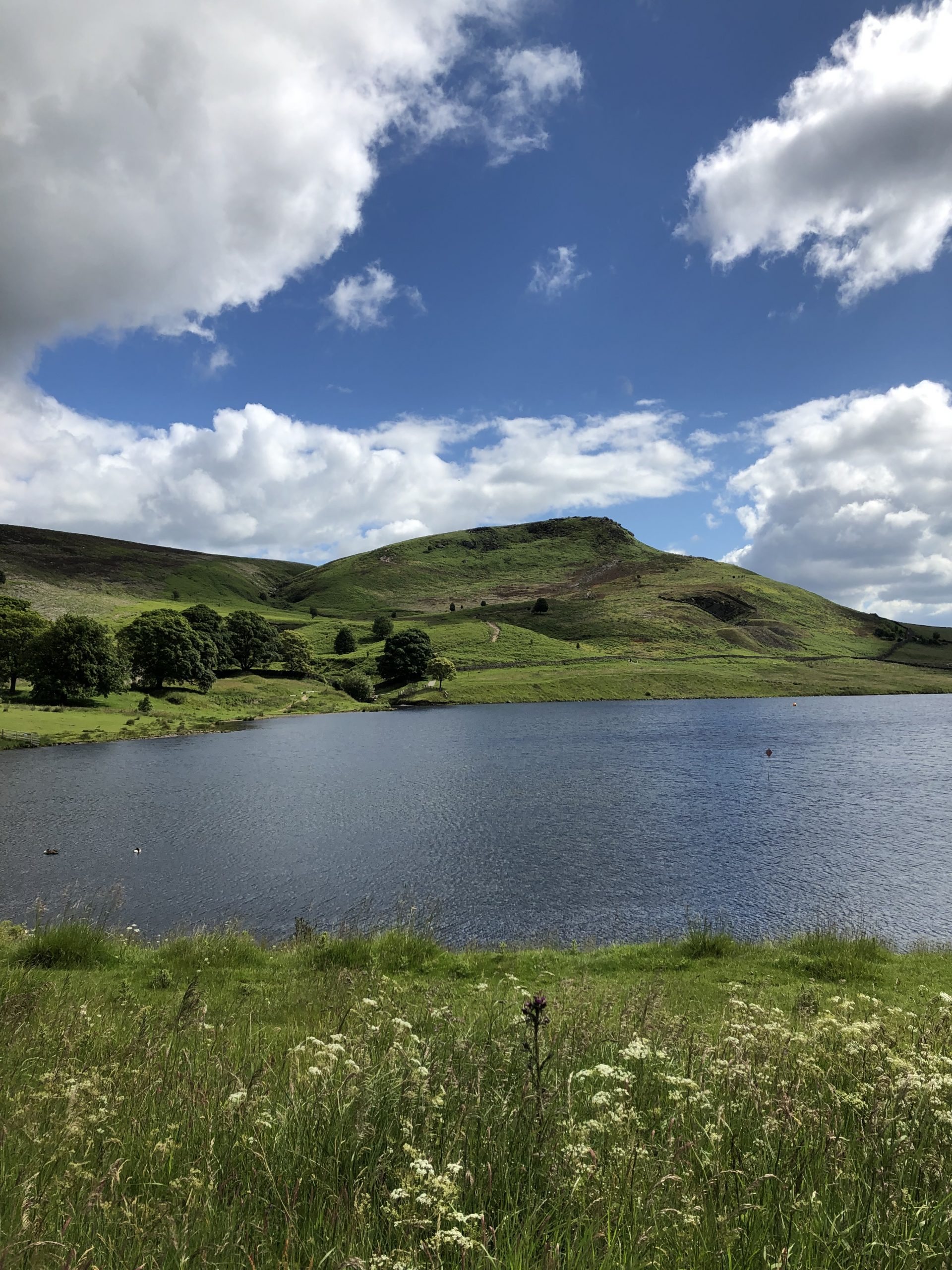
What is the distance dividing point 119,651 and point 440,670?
64.6 meters

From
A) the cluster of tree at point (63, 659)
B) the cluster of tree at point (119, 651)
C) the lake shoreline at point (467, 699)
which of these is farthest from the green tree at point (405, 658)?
the cluster of tree at point (63, 659)

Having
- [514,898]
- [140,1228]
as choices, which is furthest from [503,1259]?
[514,898]

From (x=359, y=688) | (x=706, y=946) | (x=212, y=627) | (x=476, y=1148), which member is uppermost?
(x=212, y=627)

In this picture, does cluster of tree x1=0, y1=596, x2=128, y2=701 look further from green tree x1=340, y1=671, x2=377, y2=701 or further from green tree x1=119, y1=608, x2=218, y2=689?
green tree x1=340, y1=671, x2=377, y2=701

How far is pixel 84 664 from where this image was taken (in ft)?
297

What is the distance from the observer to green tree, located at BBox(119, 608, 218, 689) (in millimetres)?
106750

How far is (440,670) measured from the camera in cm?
14550

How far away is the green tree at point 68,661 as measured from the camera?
8994 cm

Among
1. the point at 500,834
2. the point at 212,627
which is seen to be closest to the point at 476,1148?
the point at 500,834

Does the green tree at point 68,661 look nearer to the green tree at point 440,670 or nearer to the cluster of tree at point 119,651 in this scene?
the cluster of tree at point 119,651

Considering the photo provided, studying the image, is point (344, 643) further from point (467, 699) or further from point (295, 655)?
point (467, 699)

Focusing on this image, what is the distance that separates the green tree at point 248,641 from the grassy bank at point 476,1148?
478ft

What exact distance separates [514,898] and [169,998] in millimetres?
16527

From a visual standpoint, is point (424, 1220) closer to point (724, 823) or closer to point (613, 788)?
point (724, 823)
